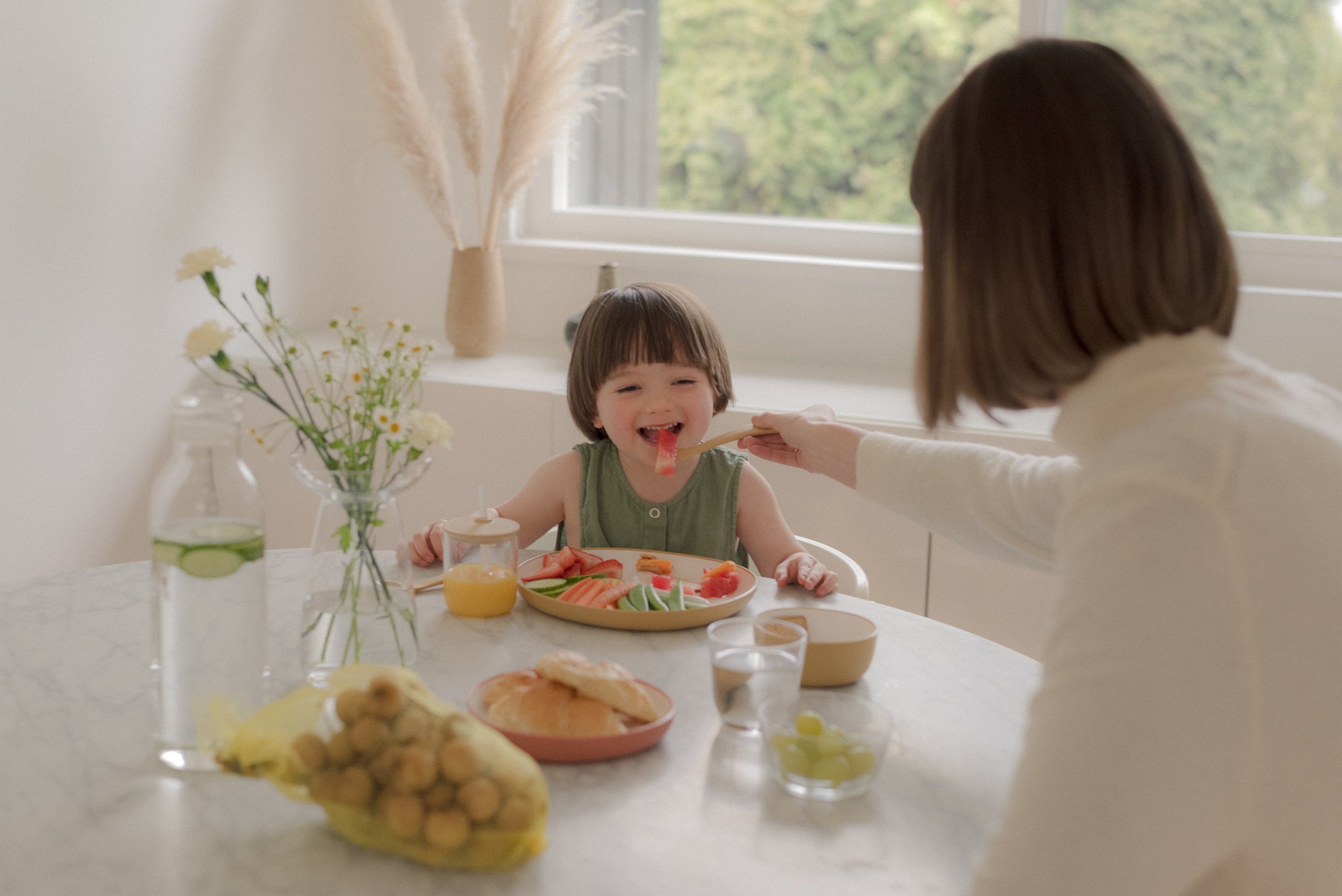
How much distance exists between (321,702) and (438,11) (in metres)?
2.44

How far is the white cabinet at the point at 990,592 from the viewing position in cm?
214

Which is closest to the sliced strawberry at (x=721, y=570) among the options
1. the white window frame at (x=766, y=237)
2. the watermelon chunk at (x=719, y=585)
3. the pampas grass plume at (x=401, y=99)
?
the watermelon chunk at (x=719, y=585)

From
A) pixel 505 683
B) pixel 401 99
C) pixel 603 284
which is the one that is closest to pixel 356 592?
pixel 505 683

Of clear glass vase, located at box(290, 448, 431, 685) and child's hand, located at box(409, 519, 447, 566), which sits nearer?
clear glass vase, located at box(290, 448, 431, 685)

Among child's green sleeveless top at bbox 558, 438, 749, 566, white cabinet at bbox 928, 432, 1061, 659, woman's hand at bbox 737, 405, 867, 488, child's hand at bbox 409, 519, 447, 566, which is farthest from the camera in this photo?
white cabinet at bbox 928, 432, 1061, 659

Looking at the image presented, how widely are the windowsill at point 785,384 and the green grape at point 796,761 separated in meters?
1.23

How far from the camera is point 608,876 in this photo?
828 millimetres

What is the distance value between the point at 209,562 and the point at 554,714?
31 cm

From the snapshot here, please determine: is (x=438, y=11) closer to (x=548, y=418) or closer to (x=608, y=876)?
(x=548, y=418)

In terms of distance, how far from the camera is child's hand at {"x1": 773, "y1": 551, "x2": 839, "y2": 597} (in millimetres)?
1463

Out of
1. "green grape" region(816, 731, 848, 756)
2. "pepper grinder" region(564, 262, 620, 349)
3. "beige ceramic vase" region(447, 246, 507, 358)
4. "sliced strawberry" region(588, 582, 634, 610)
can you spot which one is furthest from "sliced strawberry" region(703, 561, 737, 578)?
"beige ceramic vase" region(447, 246, 507, 358)

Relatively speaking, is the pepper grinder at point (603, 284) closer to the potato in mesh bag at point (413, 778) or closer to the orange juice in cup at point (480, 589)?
the orange juice in cup at point (480, 589)

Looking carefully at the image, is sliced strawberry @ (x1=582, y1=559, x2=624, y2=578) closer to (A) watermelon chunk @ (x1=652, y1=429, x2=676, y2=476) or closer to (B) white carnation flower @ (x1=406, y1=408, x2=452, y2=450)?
(A) watermelon chunk @ (x1=652, y1=429, x2=676, y2=476)

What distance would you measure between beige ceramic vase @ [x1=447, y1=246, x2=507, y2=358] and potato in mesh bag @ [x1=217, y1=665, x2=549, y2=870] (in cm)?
193
